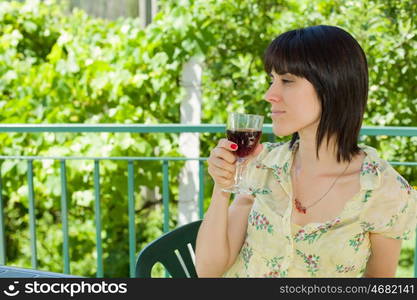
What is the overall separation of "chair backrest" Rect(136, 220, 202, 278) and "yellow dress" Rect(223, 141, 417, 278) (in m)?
0.21

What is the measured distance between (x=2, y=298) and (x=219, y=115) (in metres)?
2.98

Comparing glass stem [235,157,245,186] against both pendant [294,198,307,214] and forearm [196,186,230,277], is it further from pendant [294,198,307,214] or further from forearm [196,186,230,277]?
pendant [294,198,307,214]

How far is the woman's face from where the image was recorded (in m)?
1.45

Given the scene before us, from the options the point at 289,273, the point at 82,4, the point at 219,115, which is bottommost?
the point at 289,273

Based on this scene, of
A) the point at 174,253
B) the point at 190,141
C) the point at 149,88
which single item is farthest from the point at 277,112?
the point at 149,88

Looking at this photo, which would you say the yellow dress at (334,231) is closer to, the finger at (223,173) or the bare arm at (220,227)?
the bare arm at (220,227)

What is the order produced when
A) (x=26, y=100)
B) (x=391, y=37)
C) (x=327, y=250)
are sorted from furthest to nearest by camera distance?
(x=26, y=100)
(x=391, y=37)
(x=327, y=250)

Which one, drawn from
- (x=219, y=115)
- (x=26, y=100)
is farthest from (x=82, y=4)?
(x=219, y=115)

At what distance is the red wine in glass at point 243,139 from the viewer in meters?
1.45

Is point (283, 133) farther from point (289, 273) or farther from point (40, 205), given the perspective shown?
point (40, 205)

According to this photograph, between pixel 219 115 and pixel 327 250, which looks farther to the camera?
pixel 219 115

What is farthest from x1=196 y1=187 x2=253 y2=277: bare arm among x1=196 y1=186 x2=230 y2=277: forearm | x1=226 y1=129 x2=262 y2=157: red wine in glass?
x1=226 y1=129 x2=262 y2=157: red wine in glass

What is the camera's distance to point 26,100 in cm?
402

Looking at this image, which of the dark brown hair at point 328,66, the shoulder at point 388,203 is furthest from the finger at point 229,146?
the shoulder at point 388,203
